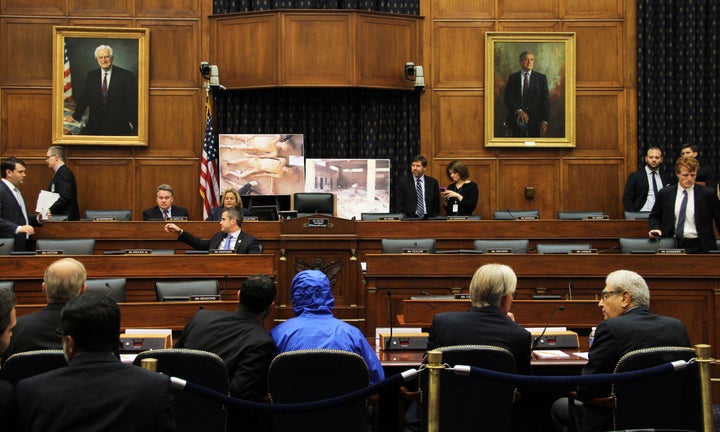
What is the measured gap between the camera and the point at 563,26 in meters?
11.6

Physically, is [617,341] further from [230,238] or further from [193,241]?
[193,241]

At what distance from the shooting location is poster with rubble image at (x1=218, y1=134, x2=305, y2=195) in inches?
438

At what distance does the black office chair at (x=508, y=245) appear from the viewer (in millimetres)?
7436

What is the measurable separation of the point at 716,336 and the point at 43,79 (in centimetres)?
906

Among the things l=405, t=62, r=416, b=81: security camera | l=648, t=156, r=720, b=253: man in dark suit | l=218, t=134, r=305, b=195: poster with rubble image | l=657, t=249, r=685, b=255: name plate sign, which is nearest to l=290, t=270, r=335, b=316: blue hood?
l=657, t=249, r=685, b=255: name plate sign

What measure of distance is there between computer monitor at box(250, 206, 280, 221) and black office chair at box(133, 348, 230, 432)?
5.38 metres

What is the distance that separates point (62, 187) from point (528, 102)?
247 inches

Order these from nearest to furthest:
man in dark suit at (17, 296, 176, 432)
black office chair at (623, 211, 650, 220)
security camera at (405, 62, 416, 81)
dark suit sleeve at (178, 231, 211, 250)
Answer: man in dark suit at (17, 296, 176, 432) < dark suit sleeve at (178, 231, 211, 250) < black office chair at (623, 211, 650, 220) < security camera at (405, 62, 416, 81)

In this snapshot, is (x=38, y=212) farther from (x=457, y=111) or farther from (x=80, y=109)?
(x=457, y=111)

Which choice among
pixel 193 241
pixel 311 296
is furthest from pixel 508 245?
pixel 311 296

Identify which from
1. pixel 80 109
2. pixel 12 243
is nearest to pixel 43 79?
pixel 80 109

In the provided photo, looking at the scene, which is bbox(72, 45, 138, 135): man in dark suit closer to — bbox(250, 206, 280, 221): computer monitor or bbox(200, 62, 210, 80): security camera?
bbox(200, 62, 210, 80): security camera

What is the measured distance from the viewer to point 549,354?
15.0 feet

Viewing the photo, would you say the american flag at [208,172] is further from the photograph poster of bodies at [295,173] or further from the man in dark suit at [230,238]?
the man in dark suit at [230,238]
